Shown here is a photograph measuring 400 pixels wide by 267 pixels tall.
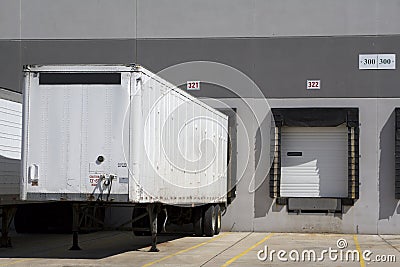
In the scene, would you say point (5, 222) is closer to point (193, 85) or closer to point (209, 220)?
point (209, 220)

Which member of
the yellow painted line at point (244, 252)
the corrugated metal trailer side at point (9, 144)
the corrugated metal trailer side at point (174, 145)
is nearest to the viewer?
the corrugated metal trailer side at point (174, 145)

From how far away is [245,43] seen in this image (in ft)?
92.2

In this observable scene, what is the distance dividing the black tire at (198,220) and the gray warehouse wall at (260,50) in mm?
3690

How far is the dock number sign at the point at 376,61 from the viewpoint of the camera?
27.3 metres

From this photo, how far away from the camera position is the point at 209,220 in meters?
23.7

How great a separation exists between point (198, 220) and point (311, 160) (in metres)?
5.82

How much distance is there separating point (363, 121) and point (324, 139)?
4.66 feet

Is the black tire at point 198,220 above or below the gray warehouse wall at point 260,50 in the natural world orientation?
below

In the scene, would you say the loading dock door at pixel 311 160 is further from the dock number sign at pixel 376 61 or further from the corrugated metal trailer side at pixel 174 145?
the corrugated metal trailer side at pixel 174 145

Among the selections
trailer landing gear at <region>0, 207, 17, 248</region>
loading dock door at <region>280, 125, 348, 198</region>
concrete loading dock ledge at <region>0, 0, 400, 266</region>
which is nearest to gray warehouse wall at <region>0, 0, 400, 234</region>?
concrete loading dock ledge at <region>0, 0, 400, 266</region>

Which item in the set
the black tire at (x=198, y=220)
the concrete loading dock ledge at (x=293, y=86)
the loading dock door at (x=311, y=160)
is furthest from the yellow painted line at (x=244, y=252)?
the loading dock door at (x=311, y=160)

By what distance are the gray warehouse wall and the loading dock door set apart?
81 centimetres

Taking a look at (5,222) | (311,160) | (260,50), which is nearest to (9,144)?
(5,222)

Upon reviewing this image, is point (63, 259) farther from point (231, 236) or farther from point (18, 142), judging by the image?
point (231, 236)
